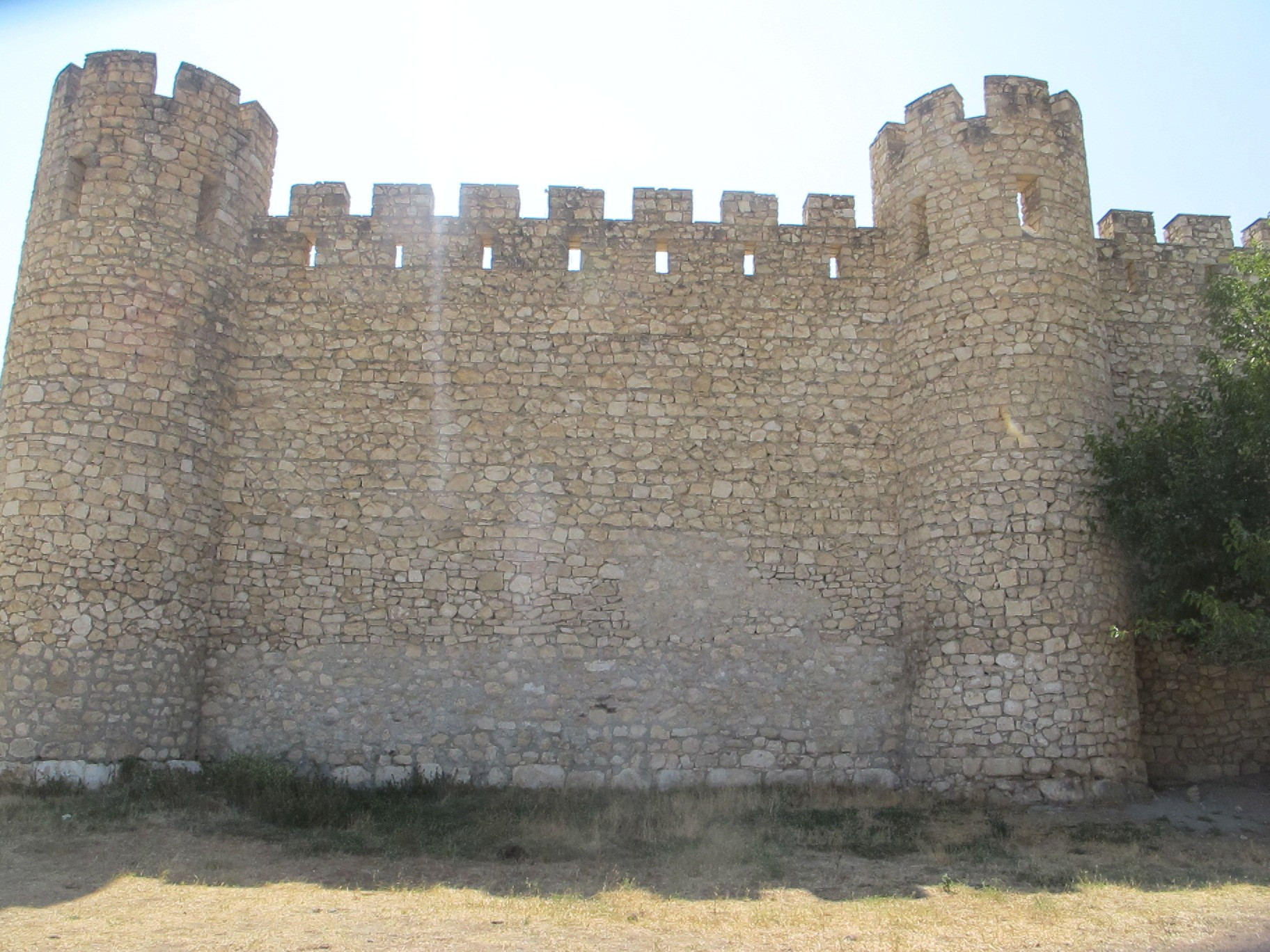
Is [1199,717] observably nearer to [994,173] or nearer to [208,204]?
[994,173]

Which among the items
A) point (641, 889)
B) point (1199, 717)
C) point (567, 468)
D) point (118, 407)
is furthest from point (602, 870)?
point (1199, 717)

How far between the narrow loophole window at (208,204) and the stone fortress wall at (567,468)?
5cm

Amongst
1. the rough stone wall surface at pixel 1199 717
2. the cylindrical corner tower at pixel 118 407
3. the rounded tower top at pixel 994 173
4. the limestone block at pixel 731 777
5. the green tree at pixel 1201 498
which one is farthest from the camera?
the rounded tower top at pixel 994 173

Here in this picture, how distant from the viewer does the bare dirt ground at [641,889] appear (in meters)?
6.18

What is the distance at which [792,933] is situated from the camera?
6.33 metres

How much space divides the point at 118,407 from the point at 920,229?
9.33 meters

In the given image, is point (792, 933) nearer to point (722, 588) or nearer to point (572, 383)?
point (722, 588)

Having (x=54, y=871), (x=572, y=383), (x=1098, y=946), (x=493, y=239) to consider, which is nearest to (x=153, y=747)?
(x=54, y=871)

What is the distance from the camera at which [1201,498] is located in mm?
10328

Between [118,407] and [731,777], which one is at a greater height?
[118,407]

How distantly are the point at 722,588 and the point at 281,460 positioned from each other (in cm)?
521

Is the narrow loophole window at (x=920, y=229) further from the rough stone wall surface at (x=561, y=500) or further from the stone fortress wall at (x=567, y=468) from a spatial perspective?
the rough stone wall surface at (x=561, y=500)

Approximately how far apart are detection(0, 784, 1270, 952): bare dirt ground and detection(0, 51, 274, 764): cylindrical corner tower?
1.37 m

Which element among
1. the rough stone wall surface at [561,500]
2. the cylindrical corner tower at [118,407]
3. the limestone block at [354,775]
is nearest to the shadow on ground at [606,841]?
the limestone block at [354,775]
